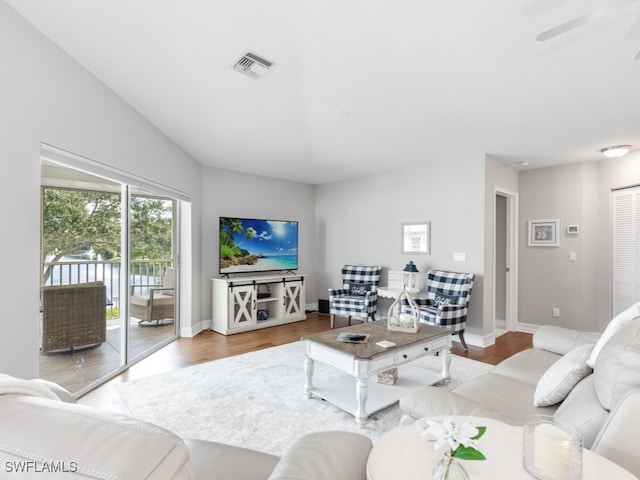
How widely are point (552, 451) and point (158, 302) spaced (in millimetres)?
4045

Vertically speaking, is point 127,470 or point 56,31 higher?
point 56,31

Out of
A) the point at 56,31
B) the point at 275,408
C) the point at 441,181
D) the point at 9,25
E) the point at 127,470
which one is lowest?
the point at 275,408

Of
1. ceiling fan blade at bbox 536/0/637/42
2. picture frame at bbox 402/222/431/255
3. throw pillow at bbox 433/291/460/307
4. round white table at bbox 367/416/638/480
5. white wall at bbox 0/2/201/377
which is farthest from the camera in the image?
picture frame at bbox 402/222/431/255

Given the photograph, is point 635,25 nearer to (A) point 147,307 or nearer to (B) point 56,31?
(B) point 56,31

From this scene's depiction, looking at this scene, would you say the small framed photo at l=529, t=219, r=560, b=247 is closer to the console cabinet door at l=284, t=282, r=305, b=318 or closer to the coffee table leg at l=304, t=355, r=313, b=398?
the console cabinet door at l=284, t=282, r=305, b=318

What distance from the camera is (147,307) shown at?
3.71m

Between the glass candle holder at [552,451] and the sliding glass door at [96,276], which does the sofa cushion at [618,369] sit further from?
the sliding glass door at [96,276]

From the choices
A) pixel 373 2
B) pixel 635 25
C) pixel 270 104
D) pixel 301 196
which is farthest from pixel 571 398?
pixel 301 196

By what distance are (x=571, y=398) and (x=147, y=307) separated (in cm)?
384

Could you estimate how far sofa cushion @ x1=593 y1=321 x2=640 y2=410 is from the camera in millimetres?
1041

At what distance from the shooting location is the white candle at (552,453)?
85cm

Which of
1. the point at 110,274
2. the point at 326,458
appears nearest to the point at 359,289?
the point at 110,274

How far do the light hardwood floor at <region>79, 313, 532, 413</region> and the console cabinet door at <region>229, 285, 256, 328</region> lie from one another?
0.18m

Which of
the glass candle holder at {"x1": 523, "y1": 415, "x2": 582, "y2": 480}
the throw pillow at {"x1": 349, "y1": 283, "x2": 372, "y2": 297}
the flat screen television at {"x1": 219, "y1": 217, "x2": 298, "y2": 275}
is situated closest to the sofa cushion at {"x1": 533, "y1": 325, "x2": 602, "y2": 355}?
the glass candle holder at {"x1": 523, "y1": 415, "x2": 582, "y2": 480}
